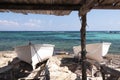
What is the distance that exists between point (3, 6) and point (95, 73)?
826cm

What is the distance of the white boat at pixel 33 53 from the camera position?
1459 cm

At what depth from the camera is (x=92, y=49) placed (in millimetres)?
18562

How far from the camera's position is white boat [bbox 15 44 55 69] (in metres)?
14.6

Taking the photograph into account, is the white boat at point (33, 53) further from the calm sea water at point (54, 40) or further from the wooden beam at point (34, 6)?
the calm sea water at point (54, 40)

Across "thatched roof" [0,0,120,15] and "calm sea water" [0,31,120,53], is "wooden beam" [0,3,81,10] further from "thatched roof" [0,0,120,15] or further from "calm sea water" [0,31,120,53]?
"calm sea water" [0,31,120,53]

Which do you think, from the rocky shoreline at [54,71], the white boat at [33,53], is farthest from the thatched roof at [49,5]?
the white boat at [33,53]

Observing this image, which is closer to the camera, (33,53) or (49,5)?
(49,5)

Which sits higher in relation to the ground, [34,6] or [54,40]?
[34,6]

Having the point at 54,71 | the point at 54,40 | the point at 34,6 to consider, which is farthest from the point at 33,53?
the point at 54,40

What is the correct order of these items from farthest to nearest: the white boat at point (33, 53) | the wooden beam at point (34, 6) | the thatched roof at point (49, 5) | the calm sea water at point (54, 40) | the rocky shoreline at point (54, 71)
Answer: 1. the calm sea water at point (54, 40)
2. the white boat at point (33, 53)
3. the rocky shoreline at point (54, 71)
4. the wooden beam at point (34, 6)
5. the thatched roof at point (49, 5)

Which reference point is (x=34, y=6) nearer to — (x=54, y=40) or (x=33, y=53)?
(x=33, y=53)

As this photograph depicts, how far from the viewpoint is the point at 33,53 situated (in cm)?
1473

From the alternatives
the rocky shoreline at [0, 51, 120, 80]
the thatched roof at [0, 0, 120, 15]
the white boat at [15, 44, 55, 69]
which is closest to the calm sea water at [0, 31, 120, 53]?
the rocky shoreline at [0, 51, 120, 80]

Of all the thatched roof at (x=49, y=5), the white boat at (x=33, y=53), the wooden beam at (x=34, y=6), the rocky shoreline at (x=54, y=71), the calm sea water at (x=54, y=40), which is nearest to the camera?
the thatched roof at (x=49, y=5)
